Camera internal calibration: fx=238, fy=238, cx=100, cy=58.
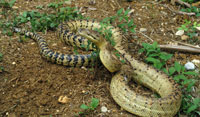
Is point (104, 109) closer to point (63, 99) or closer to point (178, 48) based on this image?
point (63, 99)

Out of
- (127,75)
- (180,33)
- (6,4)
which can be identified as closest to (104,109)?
(127,75)

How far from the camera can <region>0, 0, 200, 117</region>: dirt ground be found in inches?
189

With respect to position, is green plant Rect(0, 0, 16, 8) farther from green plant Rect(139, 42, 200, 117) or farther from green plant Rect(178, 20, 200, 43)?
green plant Rect(178, 20, 200, 43)

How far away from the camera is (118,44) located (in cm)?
664

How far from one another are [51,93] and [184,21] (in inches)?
196

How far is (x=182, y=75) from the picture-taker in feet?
17.5

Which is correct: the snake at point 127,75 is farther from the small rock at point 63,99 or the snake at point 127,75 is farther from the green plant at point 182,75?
the small rock at point 63,99

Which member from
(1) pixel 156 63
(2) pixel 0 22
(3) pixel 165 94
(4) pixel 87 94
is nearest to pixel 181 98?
(3) pixel 165 94

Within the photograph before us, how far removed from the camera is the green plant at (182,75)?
4875 mm

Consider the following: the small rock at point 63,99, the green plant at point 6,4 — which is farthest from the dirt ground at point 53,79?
the green plant at point 6,4

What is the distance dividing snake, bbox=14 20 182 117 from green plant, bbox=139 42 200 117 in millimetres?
214

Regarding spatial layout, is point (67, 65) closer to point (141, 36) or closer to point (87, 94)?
point (87, 94)

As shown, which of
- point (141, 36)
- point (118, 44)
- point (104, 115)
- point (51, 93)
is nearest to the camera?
point (104, 115)

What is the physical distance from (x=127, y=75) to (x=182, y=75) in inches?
48.3
